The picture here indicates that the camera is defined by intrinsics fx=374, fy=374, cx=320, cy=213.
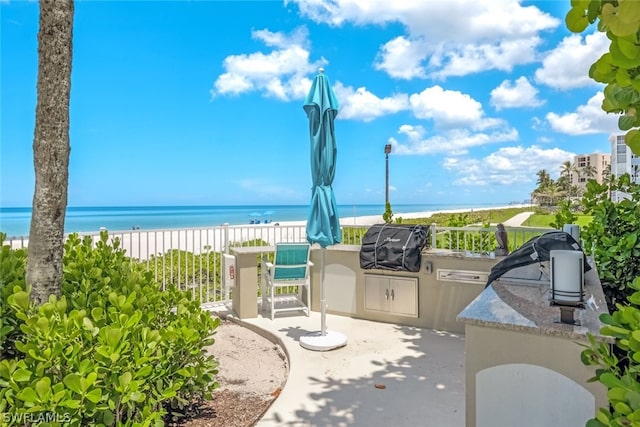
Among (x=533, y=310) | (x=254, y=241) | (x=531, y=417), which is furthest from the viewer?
(x=254, y=241)

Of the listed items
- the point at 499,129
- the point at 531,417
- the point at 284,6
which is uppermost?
the point at 499,129

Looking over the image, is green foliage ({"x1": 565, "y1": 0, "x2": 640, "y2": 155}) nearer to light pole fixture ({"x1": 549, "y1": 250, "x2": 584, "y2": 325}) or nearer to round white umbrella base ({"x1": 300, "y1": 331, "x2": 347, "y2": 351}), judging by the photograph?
light pole fixture ({"x1": 549, "y1": 250, "x2": 584, "y2": 325})

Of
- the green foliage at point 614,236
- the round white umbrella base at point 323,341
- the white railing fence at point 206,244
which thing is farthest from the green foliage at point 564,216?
the round white umbrella base at point 323,341

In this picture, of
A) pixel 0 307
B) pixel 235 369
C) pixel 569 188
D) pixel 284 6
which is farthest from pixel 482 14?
pixel 569 188

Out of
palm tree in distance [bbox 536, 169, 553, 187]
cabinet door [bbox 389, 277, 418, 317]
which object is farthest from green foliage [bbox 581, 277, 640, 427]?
palm tree in distance [bbox 536, 169, 553, 187]

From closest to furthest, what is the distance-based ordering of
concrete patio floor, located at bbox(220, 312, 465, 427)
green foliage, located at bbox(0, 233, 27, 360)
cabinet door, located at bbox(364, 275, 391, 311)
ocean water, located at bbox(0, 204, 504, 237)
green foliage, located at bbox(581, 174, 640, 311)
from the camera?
green foliage, located at bbox(0, 233, 27, 360) < green foliage, located at bbox(581, 174, 640, 311) < concrete patio floor, located at bbox(220, 312, 465, 427) < cabinet door, located at bbox(364, 275, 391, 311) < ocean water, located at bbox(0, 204, 504, 237)

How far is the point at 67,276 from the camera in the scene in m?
2.58

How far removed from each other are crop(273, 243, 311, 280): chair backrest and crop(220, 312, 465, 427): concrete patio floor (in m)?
0.78

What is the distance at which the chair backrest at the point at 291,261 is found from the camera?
5629mm

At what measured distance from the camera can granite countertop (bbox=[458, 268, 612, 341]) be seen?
5.58 feet

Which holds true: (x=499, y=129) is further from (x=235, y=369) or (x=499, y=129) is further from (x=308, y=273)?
(x=235, y=369)

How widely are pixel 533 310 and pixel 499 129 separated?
36.6m

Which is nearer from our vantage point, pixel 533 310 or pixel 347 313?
pixel 533 310

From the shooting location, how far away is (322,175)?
455cm
